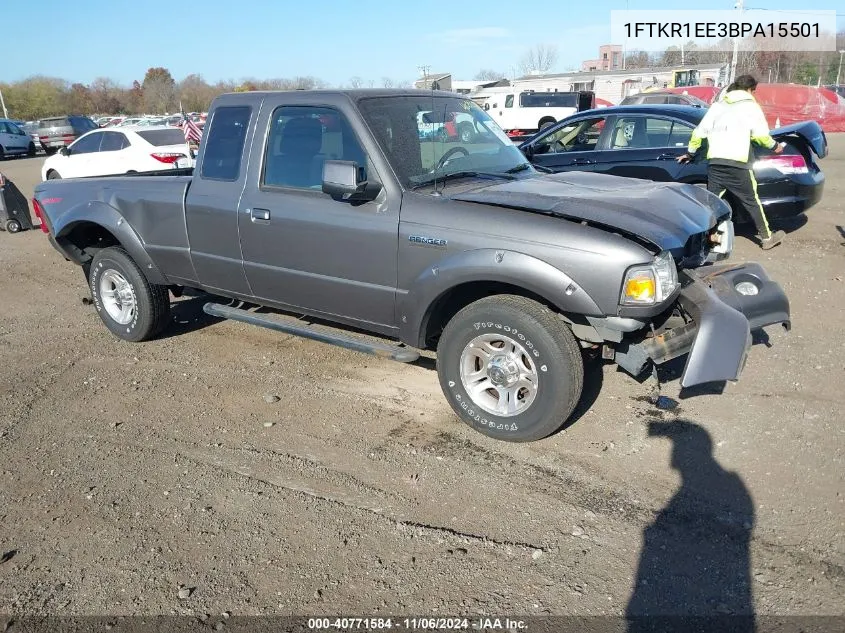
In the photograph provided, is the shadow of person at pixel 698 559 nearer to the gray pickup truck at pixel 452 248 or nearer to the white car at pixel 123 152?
the gray pickup truck at pixel 452 248

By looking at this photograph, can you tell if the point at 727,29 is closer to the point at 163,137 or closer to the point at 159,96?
the point at 163,137

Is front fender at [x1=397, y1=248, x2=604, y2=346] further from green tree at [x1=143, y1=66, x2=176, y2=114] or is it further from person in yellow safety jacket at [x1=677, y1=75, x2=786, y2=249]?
green tree at [x1=143, y1=66, x2=176, y2=114]

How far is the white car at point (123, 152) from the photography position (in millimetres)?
13766

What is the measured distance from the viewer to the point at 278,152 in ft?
14.8

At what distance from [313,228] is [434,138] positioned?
99 centimetres

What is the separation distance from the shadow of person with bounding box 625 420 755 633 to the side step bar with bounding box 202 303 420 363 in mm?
1694

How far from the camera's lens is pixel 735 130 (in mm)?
7035

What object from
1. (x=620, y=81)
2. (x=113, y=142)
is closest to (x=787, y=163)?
(x=113, y=142)

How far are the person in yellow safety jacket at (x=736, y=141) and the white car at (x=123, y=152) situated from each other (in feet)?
32.6

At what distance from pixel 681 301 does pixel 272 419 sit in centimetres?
262

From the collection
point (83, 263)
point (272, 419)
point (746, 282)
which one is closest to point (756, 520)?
point (746, 282)

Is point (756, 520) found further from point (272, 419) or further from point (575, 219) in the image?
point (272, 419)

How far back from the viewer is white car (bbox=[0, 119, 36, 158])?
27.8m

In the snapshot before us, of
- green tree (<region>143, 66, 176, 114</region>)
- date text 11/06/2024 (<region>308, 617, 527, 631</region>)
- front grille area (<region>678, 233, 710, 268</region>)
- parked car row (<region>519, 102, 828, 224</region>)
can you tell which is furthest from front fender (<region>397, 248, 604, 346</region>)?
green tree (<region>143, 66, 176, 114</region>)
